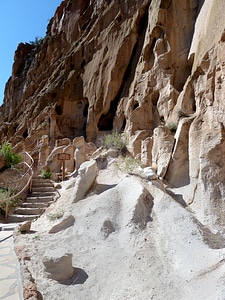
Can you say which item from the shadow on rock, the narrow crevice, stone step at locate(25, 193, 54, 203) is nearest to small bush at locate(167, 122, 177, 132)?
stone step at locate(25, 193, 54, 203)

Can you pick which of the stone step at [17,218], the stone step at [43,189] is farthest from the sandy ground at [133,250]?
the stone step at [43,189]

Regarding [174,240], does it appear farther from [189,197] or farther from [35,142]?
[35,142]

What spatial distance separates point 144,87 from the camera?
13.1 meters

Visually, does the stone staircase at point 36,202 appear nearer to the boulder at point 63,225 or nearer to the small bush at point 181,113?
the boulder at point 63,225

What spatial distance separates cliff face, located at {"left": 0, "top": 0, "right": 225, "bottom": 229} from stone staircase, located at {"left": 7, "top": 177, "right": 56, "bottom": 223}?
3643 mm

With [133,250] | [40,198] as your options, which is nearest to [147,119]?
[40,198]

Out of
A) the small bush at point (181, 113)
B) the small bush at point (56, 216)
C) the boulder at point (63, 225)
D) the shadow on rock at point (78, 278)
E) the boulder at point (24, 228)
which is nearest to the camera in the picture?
the shadow on rock at point (78, 278)

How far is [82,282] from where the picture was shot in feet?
13.6

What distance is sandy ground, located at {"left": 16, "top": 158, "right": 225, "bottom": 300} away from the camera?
3631 mm

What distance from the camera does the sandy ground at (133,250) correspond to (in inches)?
143

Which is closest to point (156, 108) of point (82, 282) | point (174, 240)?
point (174, 240)

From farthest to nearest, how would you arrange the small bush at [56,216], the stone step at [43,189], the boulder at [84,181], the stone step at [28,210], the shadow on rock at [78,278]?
the stone step at [43,189], the stone step at [28,210], the boulder at [84,181], the small bush at [56,216], the shadow on rock at [78,278]

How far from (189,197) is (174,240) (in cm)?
266

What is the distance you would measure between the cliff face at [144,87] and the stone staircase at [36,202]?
364cm
